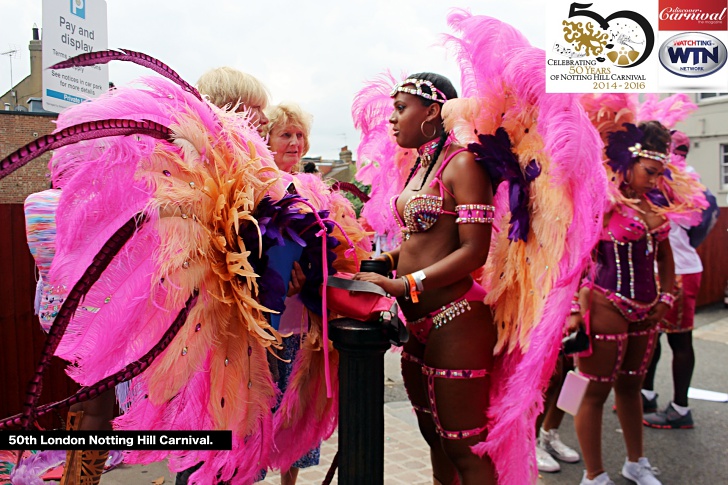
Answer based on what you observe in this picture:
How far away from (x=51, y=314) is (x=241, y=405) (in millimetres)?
1253

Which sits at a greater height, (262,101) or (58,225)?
(262,101)

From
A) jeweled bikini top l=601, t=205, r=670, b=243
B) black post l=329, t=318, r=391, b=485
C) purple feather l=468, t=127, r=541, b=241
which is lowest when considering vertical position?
black post l=329, t=318, r=391, b=485

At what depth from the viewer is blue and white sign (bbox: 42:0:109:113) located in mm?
3119

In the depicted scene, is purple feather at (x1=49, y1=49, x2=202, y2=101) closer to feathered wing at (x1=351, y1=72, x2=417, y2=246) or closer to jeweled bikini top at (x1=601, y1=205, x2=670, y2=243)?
feathered wing at (x1=351, y1=72, x2=417, y2=246)

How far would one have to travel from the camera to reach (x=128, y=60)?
180 centimetres

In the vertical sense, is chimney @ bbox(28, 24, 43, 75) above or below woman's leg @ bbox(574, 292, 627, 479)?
above

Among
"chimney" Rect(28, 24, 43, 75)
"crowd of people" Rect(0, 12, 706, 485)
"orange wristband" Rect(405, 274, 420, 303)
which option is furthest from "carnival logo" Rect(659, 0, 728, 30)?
"chimney" Rect(28, 24, 43, 75)

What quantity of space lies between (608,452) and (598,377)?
107 centimetres

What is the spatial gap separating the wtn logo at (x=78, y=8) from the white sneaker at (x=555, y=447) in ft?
13.0

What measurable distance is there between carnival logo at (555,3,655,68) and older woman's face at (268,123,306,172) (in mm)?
1567

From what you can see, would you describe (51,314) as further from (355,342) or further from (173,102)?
(355,342)

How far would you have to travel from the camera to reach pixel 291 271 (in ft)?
6.68

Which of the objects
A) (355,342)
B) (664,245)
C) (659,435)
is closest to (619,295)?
(664,245)

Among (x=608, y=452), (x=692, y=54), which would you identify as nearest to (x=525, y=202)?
(x=692, y=54)
